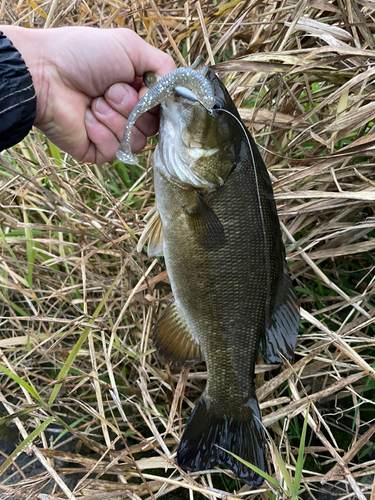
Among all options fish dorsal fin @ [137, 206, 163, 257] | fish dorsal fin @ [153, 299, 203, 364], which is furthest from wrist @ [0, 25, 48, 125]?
fish dorsal fin @ [153, 299, 203, 364]

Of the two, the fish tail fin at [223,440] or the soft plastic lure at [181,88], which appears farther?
the fish tail fin at [223,440]

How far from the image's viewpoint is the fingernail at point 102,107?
1.81 meters

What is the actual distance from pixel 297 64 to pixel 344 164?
0.50 metres

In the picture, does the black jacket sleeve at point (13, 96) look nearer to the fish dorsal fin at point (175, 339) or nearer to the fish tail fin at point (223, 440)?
the fish dorsal fin at point (175, 339)

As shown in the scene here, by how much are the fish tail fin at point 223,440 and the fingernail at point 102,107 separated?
1419 mm

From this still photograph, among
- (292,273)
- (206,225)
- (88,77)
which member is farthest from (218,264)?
(88,77)

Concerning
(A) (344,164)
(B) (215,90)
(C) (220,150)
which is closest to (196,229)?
(C) (220,150)

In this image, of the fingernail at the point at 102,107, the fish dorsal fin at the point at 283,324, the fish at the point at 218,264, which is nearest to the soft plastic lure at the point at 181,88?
the fish at the point at 218,264

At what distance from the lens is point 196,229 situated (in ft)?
5.13

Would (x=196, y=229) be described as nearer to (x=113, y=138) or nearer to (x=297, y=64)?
(x=113, y=138)

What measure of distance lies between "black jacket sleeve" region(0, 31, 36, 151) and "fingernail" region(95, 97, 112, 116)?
0.97ft

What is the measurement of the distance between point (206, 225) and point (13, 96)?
3.08 ft

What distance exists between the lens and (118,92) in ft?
5.61

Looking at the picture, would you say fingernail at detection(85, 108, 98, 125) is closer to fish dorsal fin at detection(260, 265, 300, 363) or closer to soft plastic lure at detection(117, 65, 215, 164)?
soft plastic lure at detection(117, 65, 215, 164)
